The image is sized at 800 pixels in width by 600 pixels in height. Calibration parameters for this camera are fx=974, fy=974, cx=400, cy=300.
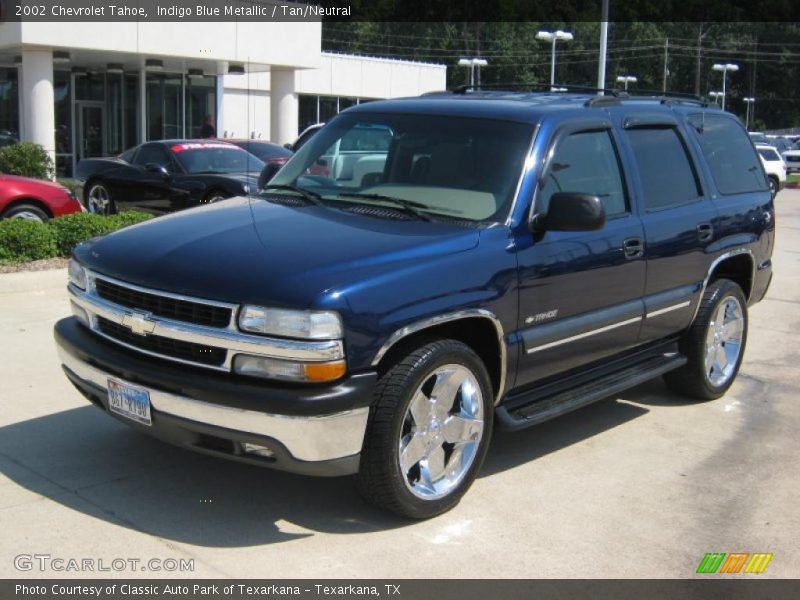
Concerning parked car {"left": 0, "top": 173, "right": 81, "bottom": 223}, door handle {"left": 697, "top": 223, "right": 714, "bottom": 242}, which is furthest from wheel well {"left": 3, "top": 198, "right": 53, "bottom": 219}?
door handle {"left": 697, "top": 223, "right": 714, "bottom": 242}

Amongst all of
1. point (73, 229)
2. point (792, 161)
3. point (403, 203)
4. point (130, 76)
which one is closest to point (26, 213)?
point (73, 229)

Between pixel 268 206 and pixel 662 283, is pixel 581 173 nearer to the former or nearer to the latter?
pixel 662 283

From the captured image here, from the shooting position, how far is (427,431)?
4.48 meters

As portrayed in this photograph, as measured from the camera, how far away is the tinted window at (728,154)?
6.66 metres

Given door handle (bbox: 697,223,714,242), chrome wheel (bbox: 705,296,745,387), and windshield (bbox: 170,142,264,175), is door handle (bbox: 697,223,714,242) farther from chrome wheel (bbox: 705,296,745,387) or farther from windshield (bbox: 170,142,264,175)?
windshield (bbox: 170,142,264,175)

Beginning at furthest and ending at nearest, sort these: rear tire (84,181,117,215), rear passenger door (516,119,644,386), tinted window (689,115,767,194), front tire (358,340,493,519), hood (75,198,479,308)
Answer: rear tire (84,181,117,215), tinted window (689,115,767,194), rear passenger door (516,119,644,386), front tire (358,340,493,519), hood (75,198,479,308)

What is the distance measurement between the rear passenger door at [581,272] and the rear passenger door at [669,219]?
0.54 feet

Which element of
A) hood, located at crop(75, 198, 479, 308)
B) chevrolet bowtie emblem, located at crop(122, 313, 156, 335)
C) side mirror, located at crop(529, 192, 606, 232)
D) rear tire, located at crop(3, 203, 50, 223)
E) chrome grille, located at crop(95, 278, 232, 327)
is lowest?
rear tire, located at crop(3, 203, 50, 223)

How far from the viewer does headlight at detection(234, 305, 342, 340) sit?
397 centimetres

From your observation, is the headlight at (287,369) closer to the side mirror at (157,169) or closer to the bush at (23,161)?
the side mirror at (157,169)

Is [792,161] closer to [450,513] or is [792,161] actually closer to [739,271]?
[739,271]

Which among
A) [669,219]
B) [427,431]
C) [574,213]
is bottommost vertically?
[427,431]

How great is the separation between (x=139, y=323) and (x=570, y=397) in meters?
2.31

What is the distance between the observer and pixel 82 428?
5637mm
